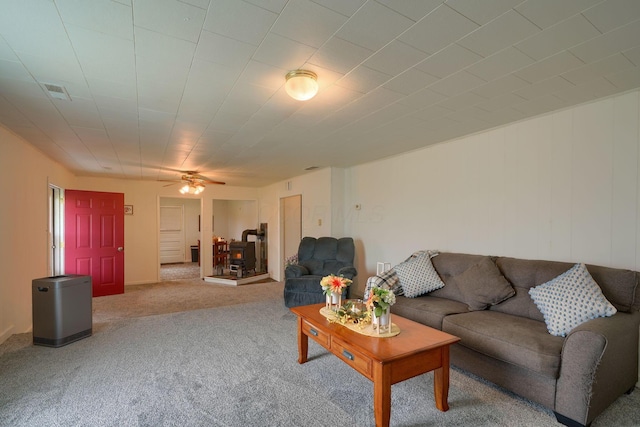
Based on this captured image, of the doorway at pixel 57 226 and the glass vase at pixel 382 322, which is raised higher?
the doorway at pixel 57 226

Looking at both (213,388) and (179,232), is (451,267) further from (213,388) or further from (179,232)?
(179,232)

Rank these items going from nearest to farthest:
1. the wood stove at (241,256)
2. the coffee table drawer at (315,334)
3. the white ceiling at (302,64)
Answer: the white ceiling at (302,64), the coffee table drawer at (315,334), the wood stove at (241,256)

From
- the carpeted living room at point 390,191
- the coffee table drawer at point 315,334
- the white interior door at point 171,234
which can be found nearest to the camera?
the carpeted living room at point 390,191

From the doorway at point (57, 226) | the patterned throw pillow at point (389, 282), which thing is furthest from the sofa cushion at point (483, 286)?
the doorway at point (57, 226)

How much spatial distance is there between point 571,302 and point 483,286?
0.72 metres

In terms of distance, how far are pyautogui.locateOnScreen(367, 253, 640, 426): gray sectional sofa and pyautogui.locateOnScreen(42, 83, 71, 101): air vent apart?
3.52m

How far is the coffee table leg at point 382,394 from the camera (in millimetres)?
1833

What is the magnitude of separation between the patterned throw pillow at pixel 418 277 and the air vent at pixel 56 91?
354 centimetres

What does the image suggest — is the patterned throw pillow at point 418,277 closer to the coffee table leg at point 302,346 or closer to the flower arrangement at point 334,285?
the flower arrangement at point 334,285


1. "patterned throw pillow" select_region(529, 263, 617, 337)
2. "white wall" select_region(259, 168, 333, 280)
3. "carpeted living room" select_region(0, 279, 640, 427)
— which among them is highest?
"white wall" select_region(259, 168, 333, 280)

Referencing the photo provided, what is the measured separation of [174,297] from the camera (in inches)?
218

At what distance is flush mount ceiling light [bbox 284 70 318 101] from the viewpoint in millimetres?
2062

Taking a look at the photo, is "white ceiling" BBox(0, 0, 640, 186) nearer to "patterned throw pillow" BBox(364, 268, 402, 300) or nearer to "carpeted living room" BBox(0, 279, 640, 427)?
"patterned throw pillow" BBox(364, 268, 402, 300)

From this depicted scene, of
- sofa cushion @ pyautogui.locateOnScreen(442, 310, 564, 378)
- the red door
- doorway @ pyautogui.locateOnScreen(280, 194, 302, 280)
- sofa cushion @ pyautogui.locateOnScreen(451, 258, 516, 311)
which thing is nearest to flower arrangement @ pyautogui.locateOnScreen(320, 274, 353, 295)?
sofa cushion @ pyautogui.locateOnScreen(442, 310, 564, 378)
